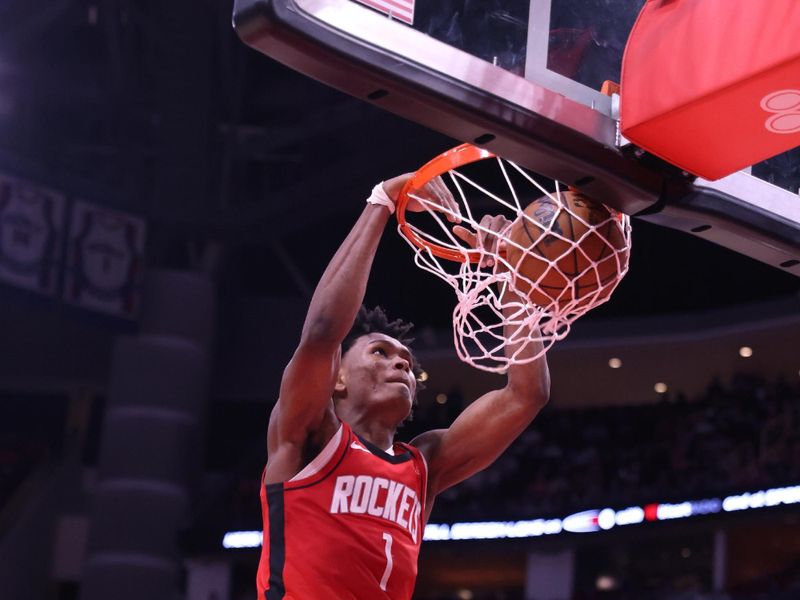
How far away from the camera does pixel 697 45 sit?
3135 mm

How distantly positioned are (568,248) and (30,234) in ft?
41.9

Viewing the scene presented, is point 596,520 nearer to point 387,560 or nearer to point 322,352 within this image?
point 387,560

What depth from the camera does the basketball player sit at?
3.48 metres

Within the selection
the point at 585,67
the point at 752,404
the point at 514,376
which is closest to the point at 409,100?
the point at 585,67

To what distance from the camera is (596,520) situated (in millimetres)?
14805

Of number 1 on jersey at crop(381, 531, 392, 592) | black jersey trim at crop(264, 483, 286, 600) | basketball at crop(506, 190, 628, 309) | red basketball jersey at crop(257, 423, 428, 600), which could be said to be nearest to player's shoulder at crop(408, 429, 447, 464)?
red basketball jersey at crop(257, 423, 428, 600)

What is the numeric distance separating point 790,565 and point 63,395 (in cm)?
1074

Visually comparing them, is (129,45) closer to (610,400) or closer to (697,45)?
(610,400)

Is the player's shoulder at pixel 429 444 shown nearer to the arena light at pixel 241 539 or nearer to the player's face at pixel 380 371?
the player's face at pixel 380 371

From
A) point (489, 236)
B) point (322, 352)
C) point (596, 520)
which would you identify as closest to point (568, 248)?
point (489, 236)

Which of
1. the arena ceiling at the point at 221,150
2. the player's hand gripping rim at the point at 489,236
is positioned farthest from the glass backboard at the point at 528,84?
the arena ceiling at the point at 221,150

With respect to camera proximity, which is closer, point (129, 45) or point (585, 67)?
point (585, 67)

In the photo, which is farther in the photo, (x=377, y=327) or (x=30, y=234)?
(x=30, y=234)

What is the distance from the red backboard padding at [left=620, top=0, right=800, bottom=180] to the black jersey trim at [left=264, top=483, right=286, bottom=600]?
143cm
